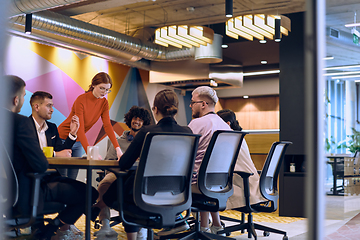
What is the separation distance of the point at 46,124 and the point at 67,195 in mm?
1119

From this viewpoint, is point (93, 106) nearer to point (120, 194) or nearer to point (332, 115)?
point (120, 194)

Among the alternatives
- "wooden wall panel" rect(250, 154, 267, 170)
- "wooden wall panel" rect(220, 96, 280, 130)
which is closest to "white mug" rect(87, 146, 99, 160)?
"wooden wall panel" rect(250, 154, 267, 170)

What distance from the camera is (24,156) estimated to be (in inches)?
85.7

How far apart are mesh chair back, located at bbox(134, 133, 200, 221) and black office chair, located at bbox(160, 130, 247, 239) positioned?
32cm

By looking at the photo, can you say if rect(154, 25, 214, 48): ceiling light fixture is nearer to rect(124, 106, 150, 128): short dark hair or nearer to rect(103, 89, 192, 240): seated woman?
rect(124, 106, 150, 128): short dark hair

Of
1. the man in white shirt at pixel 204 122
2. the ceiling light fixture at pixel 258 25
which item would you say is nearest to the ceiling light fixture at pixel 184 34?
the ceiling light fixture at pixel 258 25

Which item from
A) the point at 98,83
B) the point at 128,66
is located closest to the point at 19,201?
the point at 98,83

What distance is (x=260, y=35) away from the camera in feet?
17.3

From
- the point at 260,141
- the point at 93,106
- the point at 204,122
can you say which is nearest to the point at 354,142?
the point at 260,141

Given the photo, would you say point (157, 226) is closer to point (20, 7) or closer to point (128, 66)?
point (20, 7)

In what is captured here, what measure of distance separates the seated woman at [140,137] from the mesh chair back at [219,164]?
0.25m

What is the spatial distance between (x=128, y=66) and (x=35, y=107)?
5277 mm

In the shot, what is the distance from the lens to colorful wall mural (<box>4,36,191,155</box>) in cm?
623

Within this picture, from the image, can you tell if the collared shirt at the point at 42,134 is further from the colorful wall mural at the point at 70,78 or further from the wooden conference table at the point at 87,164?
the colorful wall mural at the point at 70,78
